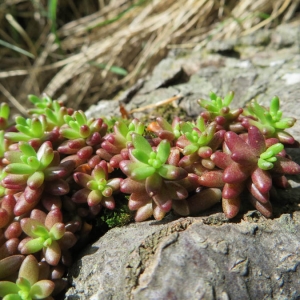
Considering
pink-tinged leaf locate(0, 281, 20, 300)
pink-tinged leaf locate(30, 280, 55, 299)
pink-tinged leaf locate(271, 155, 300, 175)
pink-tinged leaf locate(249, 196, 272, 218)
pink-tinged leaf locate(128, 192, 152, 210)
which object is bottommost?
pink-tinged leaf locate(249, 196, 272, 218)

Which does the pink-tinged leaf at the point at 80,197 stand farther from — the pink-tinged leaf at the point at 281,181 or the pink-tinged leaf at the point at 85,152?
the pink-tinged leaf at the point at 281,181

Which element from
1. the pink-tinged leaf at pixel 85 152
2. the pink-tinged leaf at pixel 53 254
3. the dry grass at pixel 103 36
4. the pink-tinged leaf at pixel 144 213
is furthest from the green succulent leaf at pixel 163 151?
the dry grass at pixel 103 36

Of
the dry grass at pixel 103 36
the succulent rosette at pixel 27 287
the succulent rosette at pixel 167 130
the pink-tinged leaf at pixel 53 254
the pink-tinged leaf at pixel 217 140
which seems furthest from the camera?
the dry grass at pixel 103 36

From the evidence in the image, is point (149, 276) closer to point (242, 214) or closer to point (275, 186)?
point (242, 214)

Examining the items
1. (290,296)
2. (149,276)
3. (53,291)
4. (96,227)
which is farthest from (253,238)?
(53,291)

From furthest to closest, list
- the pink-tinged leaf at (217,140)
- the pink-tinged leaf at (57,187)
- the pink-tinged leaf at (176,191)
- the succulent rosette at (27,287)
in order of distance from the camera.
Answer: the pink-tinged leaf at (217,140) → the pink-tinged leaf at (57,187) → the pink-tinged leaf at (176,191) → the succulent rosette at (27,287)

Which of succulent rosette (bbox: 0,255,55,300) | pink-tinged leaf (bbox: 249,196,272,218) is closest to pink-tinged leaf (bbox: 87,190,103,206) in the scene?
A: succulent rosette (bbox: 0,255,55,300)

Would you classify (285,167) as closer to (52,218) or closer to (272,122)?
(272,122)

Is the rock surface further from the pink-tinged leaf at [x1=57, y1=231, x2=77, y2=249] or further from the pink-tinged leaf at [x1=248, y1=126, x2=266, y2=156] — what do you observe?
the pink-tinged leaf at [x1=248, y1=126, x2=266, y2=156]
